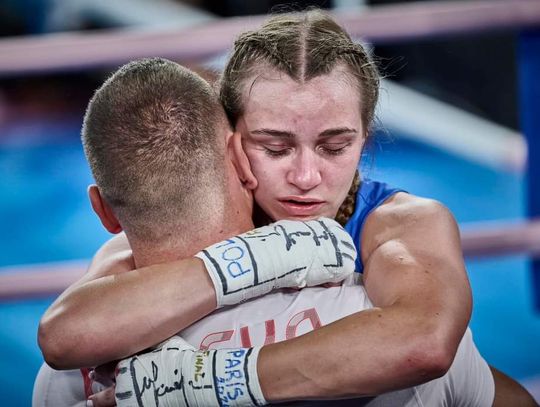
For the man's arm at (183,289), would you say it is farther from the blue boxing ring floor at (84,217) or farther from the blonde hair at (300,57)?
the blue boxing ring floor at (84,217)

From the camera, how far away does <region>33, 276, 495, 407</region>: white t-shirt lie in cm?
140

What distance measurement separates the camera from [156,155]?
146cm

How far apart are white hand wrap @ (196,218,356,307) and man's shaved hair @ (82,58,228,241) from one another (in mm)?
99

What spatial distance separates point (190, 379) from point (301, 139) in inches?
20.5

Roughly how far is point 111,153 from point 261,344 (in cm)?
43

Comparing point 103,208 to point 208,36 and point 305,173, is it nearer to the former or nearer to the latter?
point 305,173

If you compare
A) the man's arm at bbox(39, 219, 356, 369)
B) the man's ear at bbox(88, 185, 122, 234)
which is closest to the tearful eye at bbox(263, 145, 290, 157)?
the man's arm at bbox(39, 219, 356, 369)

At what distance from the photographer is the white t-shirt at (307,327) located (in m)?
1.40

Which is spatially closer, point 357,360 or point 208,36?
point 357,360

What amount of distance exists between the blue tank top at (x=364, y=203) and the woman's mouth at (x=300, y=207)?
0.12 meters

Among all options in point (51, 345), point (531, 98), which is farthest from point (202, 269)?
point (531, 98)

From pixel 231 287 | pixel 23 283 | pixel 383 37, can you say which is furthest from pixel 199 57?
pixel 231 287

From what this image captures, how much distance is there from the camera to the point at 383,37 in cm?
278

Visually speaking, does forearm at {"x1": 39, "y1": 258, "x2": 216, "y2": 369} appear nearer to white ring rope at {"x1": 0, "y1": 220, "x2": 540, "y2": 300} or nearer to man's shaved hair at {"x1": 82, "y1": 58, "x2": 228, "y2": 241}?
man's shaved hair at {"x1": 82, "y1": 58, "x2": 228, "y2": 241}
